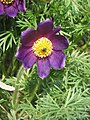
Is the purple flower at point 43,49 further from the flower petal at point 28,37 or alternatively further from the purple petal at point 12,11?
the purple petal at point 12,11

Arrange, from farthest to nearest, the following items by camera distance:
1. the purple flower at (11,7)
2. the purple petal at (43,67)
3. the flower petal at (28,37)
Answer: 1. the purple flower at (11,7)
2. the purple petal at (43,67)
3. the flower petal at (28,37)

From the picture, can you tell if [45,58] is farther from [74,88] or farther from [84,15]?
[84,15]

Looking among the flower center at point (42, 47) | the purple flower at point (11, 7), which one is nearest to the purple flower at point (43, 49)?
the flower center at point (42, 47)

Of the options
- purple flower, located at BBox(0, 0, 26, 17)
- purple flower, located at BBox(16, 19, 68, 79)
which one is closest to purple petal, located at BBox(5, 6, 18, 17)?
purple flower, located at BBox(0, 0, 26, 17)

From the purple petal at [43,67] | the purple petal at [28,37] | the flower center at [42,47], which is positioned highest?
the purple petal at [28,37]

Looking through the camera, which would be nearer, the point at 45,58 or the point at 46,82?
the point at 45,58

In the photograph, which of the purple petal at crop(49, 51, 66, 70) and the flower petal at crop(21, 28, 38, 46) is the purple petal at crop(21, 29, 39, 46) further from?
the purple petal at crop(49, 51, 66, 70)

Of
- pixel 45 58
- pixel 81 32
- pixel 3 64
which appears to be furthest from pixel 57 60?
pixel 3 64

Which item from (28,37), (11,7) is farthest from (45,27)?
(11,7)

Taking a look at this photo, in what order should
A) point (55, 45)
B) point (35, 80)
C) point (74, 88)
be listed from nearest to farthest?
point (55, 45) → point (74, 88) → point (35, 80)
